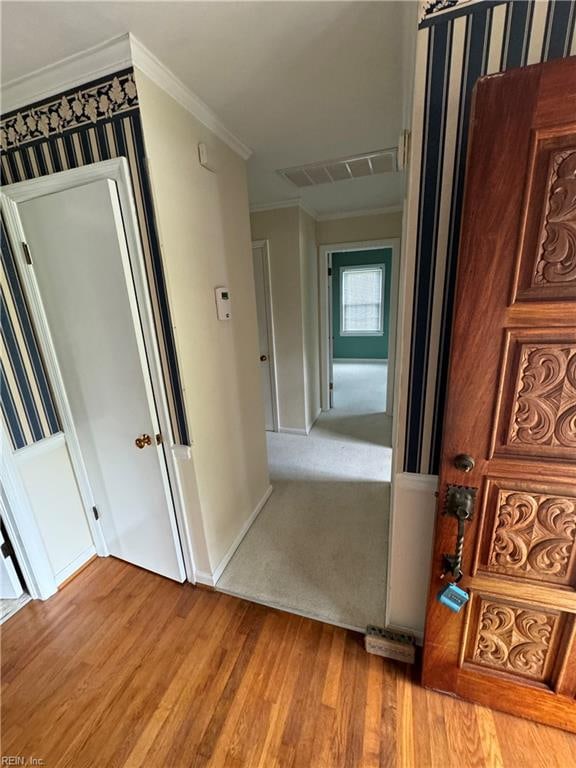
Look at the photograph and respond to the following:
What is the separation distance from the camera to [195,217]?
1.54 m

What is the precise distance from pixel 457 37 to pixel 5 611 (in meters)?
3.09

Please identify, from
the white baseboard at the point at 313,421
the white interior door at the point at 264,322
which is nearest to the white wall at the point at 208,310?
the white interior door at the point at 264,322

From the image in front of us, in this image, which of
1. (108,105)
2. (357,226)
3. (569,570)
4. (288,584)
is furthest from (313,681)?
(357,226)

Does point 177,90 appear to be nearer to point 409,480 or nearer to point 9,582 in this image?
point 409,480

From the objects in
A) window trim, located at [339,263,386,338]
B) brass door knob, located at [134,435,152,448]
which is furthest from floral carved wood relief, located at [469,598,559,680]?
window trim, located at [339,263,386,338]

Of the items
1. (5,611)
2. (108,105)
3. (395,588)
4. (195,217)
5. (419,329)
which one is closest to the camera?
(419,329)

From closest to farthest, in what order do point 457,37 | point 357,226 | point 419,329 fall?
point 457,37 → point 419,329 → point 357,226

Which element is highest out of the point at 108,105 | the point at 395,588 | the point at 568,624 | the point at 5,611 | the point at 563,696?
the point at 108,105

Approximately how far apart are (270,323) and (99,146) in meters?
2.23

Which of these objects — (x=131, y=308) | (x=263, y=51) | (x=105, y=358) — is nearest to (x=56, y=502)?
(x=105, y=358)

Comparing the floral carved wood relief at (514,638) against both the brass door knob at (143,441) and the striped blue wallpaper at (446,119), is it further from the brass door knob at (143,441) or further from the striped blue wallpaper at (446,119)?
the brass door knob at (143,441)

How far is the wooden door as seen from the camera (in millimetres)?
770

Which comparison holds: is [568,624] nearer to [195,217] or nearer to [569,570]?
[569,570]

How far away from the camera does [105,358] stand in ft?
5.10
